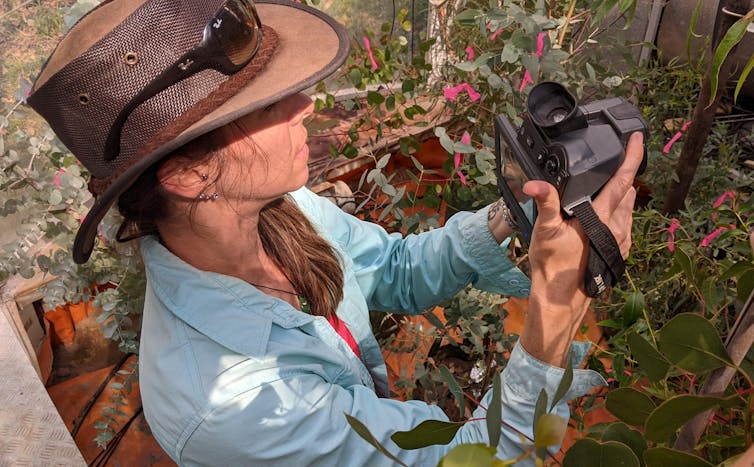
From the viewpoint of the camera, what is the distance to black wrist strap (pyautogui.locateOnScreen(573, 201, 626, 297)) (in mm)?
747

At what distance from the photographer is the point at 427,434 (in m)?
0.48

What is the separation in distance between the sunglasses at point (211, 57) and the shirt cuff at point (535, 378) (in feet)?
1.76

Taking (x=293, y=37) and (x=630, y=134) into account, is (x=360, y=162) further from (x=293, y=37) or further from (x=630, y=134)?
(x=630, y=134)

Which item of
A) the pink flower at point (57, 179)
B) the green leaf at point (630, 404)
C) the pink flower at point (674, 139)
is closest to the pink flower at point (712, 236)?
the pink flower at point (674, 139)

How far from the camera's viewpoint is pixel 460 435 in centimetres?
89

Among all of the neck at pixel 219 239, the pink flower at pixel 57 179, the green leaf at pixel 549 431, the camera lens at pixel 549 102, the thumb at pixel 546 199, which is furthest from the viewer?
the pink flower at pixel 57 179

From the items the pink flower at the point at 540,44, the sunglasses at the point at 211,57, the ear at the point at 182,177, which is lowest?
the ear at the point at 182,177

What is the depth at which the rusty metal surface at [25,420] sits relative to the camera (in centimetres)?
160

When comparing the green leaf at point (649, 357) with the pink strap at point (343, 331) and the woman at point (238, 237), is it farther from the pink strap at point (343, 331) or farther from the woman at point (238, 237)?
the pink strap at point (343, 331)

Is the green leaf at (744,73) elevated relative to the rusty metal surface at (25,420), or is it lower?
elevated

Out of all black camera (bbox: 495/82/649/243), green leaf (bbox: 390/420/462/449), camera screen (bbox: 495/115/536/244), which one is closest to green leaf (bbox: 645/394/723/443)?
green leaf (bbox: 390/420/462/449)

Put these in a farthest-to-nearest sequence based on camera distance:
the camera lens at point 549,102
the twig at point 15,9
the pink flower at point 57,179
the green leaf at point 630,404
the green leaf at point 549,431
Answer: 1. the twig at point 15,9
2. the pink flower at point 57,179
3. the camera lens at point 549,102
4. the green leaf at point 630,404
5. the green leaf at point 549,431

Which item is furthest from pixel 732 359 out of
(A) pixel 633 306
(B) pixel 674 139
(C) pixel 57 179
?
(C) pixel 57 179

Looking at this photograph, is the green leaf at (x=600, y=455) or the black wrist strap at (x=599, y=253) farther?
the black wrist strap at (x=599, y=253)
